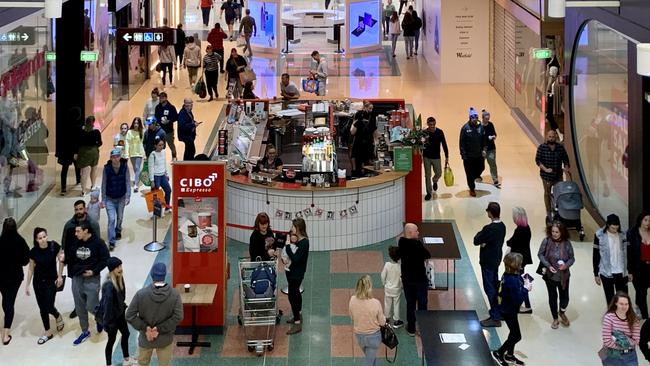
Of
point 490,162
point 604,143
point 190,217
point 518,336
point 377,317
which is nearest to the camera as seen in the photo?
point 377,317

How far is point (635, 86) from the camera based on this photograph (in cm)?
1293

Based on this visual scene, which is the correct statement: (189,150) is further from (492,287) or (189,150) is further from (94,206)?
(492,287)

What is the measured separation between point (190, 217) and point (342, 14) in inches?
992

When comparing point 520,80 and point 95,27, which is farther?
point 520,80

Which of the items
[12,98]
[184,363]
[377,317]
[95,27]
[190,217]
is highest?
[95,27]

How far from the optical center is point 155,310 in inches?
378

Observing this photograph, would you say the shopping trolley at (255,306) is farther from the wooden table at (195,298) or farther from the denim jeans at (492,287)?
the denim jeans at (492,287)

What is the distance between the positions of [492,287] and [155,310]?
386 centimetres

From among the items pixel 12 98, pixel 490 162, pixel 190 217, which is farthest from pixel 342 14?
pixel 190 217

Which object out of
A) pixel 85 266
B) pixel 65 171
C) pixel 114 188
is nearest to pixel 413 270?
pixel 85 266

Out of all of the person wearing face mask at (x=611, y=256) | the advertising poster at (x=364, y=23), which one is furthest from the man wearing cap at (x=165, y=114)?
the advertising poster at (x=364, y=23)

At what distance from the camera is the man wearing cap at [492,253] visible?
449 inches

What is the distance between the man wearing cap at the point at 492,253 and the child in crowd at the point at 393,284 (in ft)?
3.06

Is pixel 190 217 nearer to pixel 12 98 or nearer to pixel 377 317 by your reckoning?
pixel 377 317
